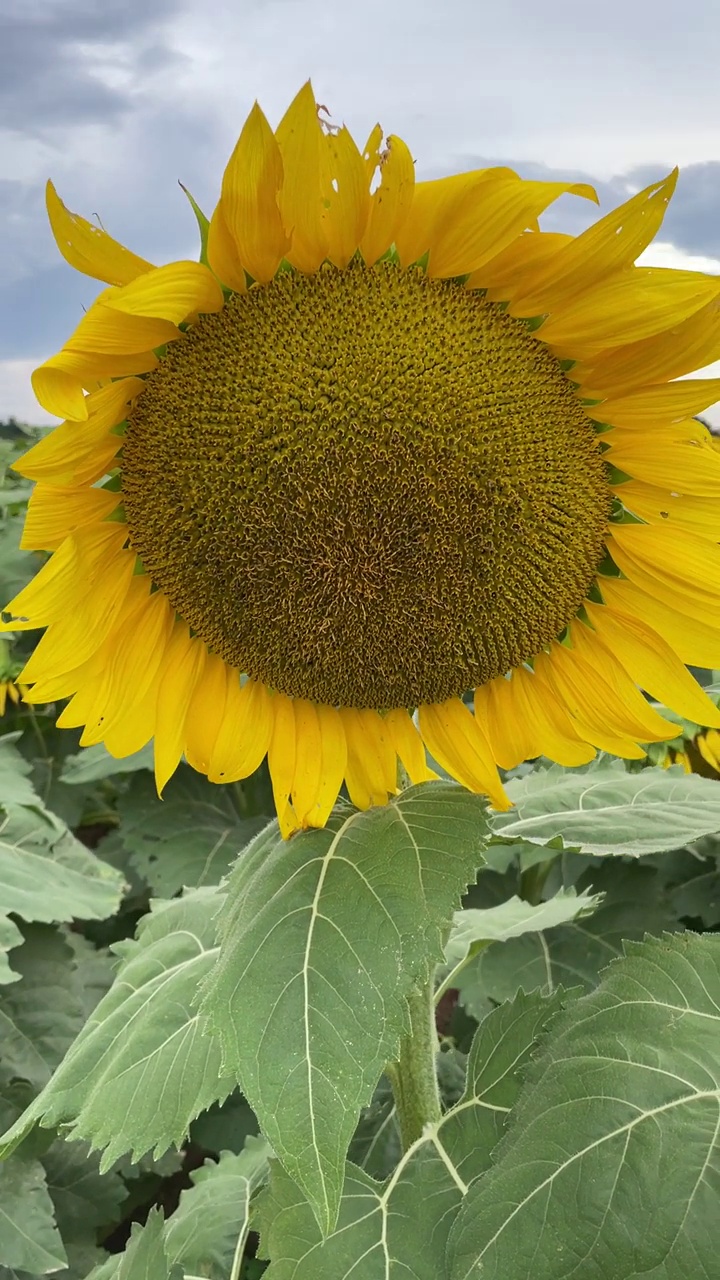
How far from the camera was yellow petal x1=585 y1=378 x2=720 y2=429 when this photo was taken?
2.76 feet

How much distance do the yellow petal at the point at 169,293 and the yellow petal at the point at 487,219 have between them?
18cm

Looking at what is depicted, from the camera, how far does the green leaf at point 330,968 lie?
0.70m

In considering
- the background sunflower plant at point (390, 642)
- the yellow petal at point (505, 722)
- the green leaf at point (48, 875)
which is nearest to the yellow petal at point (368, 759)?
the background sunflower plant at point (390, 642)

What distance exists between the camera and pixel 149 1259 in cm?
97

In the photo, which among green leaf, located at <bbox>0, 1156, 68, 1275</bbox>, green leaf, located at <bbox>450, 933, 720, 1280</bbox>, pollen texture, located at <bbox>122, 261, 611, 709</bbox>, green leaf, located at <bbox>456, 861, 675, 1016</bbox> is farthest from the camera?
green leaf, located at <bbox>456, 861, 675, 1016</bbox>

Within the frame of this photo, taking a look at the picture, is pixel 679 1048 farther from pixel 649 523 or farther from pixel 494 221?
pixel 494 221

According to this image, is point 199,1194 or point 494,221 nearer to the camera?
point 494,221

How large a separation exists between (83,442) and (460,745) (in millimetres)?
452

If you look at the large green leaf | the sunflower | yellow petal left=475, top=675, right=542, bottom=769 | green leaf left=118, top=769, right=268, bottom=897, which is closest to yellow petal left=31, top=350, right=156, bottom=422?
the sunflower

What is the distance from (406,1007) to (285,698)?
34 centimetres

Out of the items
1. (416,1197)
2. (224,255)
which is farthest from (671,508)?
(416,1197)

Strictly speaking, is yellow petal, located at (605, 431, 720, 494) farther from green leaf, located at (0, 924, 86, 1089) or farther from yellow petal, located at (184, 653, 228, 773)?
green leaf, located at (0, 924, 86, 1089)

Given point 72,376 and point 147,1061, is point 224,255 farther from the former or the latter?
point 147,1061

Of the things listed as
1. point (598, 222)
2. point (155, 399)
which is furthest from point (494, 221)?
point (155, 399)
